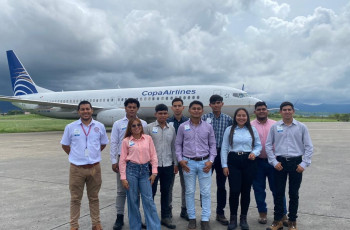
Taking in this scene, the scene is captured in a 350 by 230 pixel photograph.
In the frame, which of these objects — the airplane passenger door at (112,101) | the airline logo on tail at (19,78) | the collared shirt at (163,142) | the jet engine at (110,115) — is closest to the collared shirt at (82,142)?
the collared shirt at (163,142)

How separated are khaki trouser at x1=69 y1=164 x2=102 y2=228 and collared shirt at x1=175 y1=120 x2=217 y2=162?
1.20 metres

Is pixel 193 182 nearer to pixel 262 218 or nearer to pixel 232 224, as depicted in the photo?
pixel 232 224

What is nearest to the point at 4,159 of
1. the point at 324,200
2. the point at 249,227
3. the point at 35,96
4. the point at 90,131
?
the point at 90,131

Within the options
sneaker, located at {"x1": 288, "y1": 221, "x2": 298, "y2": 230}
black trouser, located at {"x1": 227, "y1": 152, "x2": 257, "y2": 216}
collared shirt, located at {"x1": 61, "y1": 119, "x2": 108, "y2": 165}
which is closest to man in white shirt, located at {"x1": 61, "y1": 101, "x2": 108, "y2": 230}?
collared shirt, located at {"x1": 61, "y1": 119, "x2": 108, "y2": 165}

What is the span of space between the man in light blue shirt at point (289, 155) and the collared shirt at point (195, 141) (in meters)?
0.80

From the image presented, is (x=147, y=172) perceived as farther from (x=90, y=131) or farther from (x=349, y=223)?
(x=349, y=223)

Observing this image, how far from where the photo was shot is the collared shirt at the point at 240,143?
3.95 metres

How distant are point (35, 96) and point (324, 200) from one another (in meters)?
29.5

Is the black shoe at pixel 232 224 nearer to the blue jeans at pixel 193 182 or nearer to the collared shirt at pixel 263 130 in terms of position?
the blue jeans at pixel 193 182

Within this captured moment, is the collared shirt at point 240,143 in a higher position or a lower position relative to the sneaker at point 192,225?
higher

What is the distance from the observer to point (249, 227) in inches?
157

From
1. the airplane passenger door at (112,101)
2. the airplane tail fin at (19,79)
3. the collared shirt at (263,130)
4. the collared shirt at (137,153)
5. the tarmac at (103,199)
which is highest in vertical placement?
the airplane tail fin at (19,79)

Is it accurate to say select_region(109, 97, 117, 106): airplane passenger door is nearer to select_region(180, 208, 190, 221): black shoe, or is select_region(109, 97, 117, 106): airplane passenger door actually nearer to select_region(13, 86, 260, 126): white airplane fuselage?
select_region(13, 86, 260, 126): white airplane fuselage

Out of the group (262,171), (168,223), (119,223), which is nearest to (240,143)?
(262,171)
